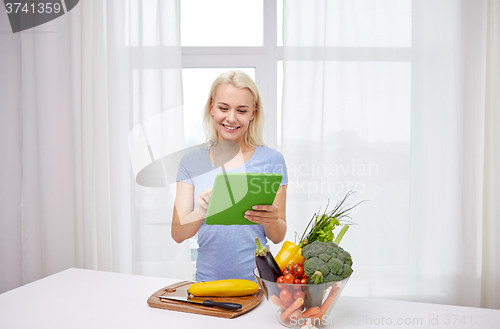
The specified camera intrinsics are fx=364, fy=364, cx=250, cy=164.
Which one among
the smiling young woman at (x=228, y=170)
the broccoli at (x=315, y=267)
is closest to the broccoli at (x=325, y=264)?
the broccoli at (x=315, y=267)

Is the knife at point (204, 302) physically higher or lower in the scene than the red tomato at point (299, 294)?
lower

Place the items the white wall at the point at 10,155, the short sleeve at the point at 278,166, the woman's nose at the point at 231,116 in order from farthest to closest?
1. the white wall at the point at 10,155
2. the short sleeve at the point at 278,166
3. the woman's nose at the point at 231,116

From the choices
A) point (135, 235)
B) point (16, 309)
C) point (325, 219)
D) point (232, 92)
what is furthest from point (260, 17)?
point (16, 309)

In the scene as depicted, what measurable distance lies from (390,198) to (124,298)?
1746 millimetres

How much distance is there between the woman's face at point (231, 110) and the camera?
1456mm

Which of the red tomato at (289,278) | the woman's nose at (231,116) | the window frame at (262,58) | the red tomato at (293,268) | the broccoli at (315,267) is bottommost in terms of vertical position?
the red tomato at (289,278)

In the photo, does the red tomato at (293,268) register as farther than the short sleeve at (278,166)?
No

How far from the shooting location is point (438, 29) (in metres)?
2.22

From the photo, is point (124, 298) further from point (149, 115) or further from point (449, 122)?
point (449, 122)

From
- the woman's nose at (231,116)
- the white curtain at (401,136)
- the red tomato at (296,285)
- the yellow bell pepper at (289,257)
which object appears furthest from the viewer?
the white curtain at (401,136)

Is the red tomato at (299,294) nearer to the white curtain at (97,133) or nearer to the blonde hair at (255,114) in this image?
the blonde hair at (255,114)

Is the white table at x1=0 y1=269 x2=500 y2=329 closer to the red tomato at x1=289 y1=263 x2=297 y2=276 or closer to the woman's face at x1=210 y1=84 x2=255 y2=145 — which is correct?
the red tomato at x1=289 y1=263 x2=297 y2=276

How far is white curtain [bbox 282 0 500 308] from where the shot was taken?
220 centimetres

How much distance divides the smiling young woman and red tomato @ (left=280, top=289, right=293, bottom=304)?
0.57 meters
